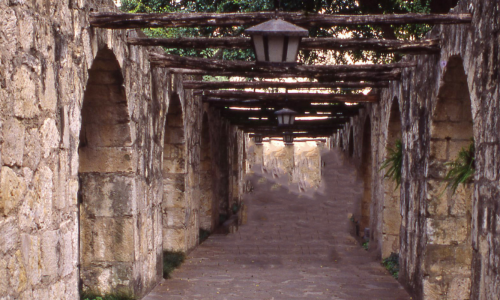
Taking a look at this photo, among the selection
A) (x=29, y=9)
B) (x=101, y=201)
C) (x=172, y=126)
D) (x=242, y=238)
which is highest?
(x=29, y=9)

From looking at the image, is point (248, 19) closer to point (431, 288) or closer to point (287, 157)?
point (431, 288)

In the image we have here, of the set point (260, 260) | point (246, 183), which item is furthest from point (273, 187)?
point (260, 260)

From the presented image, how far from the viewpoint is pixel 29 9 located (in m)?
2.88

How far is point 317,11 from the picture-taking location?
31.4 feet

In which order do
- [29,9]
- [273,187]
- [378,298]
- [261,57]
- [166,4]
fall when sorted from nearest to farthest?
[29,9] → [261,57] → [378,298] → [166,4] → [273,187]

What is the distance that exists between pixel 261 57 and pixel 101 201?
2198 mm

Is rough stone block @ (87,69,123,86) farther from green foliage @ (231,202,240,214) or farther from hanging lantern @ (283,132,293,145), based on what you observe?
green foliage @ (231,202,240,214)

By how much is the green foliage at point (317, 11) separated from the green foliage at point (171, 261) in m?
3.97

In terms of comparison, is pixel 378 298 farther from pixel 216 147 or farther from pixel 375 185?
pixel 216 147

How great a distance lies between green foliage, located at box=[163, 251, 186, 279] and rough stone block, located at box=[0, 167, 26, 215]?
4176 mm

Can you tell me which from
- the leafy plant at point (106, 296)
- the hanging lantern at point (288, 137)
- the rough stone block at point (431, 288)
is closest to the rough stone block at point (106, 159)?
the leafy plant at point (106, 296)

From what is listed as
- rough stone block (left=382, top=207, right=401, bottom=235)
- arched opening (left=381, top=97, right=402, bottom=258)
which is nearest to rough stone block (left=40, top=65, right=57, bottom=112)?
arched opening (left=381, top=97, right=402, bottom=258)

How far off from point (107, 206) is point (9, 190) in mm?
2581

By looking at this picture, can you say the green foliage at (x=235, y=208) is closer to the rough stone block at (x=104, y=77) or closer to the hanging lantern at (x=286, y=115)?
the hanging lantern at (x=286, y=115)
